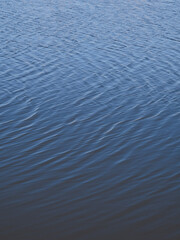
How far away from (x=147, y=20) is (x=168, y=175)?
952 inches

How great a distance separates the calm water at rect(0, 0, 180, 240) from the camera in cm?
1052

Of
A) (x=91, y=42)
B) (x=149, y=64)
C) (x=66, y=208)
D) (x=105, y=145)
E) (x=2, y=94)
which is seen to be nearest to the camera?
(x=66, y=208)

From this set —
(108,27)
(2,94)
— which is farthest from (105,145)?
(108,27)

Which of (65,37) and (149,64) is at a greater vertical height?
(65,37)

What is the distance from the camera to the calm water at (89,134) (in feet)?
34.5

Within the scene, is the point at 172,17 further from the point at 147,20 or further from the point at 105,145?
the point at 105,145

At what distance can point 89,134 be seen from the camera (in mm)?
15039

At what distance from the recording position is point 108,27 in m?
31.8

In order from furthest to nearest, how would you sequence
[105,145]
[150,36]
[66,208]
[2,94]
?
[150,36] → [2,94] → [105,145] → [66,208]

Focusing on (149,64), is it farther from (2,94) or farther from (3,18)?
(3,18)

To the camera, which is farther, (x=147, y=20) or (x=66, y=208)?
(x=147, y=20)

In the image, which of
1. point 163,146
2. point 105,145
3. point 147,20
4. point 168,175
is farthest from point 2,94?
point 147,20

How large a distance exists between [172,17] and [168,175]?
999 inches

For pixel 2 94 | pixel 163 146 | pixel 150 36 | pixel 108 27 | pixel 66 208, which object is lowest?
pixel 66 208
